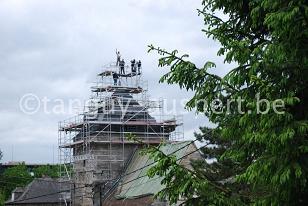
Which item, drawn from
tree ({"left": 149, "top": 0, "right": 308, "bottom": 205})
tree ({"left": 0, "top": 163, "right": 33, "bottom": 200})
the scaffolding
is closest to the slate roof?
the scaffolding

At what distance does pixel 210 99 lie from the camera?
7918mm

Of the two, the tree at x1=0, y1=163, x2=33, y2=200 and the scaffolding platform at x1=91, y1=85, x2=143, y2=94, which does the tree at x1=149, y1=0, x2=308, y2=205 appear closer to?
the scaffolding platform at x1=91, y1=85, x2=143, y2=94

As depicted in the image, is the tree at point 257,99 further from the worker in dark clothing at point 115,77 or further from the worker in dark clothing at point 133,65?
the worker in dark clothing at point 133,65

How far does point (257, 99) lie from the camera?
22.9 feet

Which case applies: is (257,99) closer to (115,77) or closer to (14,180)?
(115,77)

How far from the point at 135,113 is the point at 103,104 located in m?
2.97

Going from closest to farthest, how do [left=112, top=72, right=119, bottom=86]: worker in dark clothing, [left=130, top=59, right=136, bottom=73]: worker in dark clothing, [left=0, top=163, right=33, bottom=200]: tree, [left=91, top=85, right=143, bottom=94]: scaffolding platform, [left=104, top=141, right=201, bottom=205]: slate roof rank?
1. [left=104, top=141, right=201, bottom=205]: slate roof
2. [left=91, top=85, right=143, bottom=94]: scaffolding platform
3. [left=112, top=72, right=119, bottom=86]: worker in dark clothing
4. [left=130, top=59, right=136, bottom=73]: worker in dark clothing
5. [left=0, top=163, right=33, bottom=200]: tree

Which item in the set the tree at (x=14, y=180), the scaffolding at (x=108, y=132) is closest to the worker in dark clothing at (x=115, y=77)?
the scaffolding at (x=108, y=132)

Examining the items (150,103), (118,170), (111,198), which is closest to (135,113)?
(150,103)

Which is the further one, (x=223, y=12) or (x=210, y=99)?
(x=223, y=12)

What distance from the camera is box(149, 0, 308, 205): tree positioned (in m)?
6.49

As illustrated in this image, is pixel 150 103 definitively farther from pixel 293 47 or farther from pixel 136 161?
pixel 293 47

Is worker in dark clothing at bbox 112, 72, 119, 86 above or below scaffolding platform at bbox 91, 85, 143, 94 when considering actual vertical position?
above

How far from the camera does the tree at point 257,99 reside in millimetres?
6488
